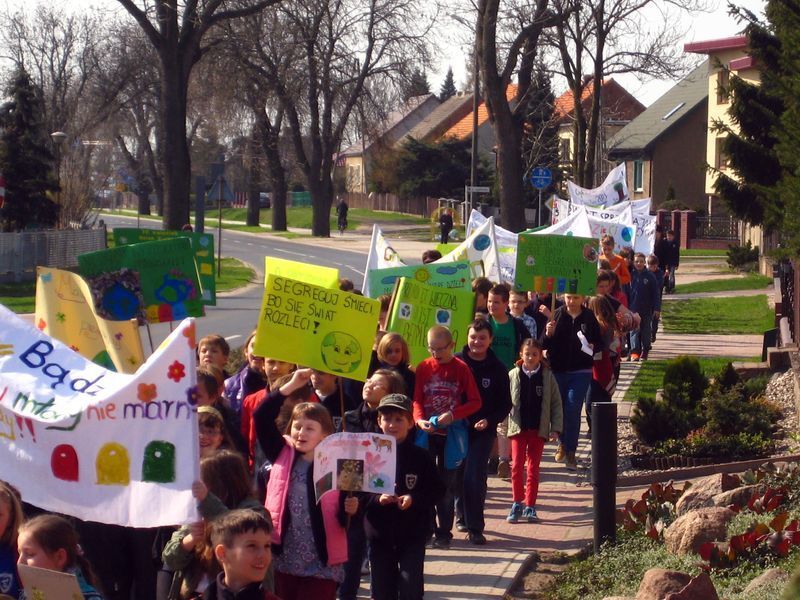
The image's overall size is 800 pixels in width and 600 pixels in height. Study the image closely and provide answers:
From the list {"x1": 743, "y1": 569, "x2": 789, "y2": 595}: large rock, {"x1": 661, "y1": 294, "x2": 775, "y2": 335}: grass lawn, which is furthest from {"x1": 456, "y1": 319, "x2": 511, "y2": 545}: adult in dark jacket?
{"x1": 661, "y1": 294, "x2": 775, "y2": 335}: grass lawn

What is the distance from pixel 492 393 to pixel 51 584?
480 centimetres

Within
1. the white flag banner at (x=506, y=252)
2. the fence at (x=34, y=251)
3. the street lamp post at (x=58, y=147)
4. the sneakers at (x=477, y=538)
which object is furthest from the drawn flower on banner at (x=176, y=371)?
the street lamp post at (x=58, y=147)

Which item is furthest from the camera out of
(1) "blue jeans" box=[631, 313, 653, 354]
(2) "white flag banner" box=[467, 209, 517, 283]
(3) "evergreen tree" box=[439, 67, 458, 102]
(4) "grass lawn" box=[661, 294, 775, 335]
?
(3) "evergreen tree" box=[439, 67, 458, 102]

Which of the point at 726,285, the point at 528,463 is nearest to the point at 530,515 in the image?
the point at 528,463

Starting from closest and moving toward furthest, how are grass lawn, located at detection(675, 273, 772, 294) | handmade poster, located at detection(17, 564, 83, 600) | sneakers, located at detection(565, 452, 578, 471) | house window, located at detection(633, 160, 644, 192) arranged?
handmade poster, located at detection(17, 564, 83, 600) → sneakers, located at detection(565, 452, 578, 471) → grass lawn, located at detection(675, 273, 772, 294) → house window, located at detection(633, 160, 644, 192)

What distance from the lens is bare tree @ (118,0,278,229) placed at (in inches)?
910

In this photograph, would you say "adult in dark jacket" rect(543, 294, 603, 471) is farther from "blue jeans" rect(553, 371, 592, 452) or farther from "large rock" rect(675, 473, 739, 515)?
"large rock" rect(675, 473, 739, 515)

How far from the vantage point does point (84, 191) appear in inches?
1855

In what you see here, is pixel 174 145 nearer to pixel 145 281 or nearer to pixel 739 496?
pixel 145 281

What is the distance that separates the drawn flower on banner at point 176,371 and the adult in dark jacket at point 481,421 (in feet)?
13.2

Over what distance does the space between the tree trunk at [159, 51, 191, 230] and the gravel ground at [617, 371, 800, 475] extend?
508 inches

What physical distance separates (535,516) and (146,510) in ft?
16.6

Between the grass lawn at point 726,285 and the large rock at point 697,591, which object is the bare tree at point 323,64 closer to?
the grass lawn at point 726,285

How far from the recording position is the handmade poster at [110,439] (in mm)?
4871
